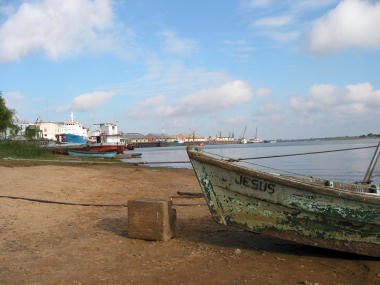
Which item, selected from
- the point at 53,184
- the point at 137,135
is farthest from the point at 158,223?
the point at 137,135

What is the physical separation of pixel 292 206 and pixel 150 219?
7.42 ft

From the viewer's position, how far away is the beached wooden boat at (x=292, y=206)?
4.59 m

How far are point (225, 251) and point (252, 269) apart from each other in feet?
2.56

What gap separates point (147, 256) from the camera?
4.82 metres

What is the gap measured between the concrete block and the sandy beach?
0.53 ft

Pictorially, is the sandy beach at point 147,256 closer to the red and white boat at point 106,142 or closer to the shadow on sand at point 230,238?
the shadow on sand at point 230,238

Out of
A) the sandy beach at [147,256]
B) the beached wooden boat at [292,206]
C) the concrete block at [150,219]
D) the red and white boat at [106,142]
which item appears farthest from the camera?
the red and white boat at [106,142]

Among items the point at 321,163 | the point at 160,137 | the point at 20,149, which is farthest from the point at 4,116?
the point at 160,137

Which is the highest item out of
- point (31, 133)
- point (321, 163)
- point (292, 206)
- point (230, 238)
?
point (31, 133)

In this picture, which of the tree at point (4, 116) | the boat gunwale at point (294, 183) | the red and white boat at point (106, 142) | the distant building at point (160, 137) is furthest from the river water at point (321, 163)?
the distant building at point (160, 137)

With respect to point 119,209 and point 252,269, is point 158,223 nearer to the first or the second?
point 252,269

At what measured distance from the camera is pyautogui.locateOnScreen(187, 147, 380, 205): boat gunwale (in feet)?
14.7

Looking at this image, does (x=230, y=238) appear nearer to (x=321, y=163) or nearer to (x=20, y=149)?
(x=20, y=149)

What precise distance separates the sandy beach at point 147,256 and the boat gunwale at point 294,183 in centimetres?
103
